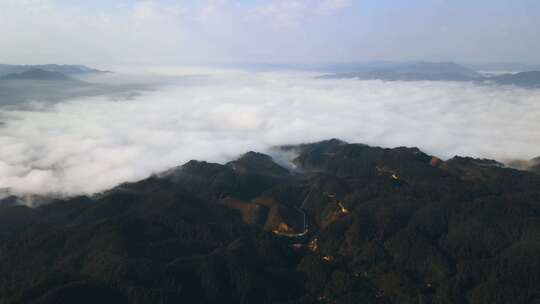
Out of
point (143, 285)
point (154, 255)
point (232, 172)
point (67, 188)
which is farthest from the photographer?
point (232, 172)

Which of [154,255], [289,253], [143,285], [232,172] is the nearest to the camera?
[143,285]

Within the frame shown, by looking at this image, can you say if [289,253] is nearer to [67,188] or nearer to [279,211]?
[279,211]

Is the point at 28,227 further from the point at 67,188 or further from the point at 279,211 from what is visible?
the point at 279,211

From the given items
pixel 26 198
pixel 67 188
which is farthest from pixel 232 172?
pixel 26 198

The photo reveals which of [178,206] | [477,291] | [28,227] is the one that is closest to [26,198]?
[28,227]

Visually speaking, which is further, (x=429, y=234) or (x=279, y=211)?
(x=279, y=211)

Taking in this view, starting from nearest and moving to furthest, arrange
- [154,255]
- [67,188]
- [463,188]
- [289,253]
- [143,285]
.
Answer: [143,285]
[154,255]
[289,253]
[463,188]
[67,188]
